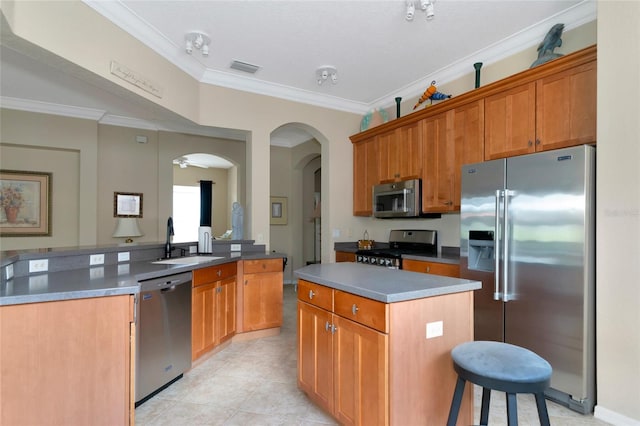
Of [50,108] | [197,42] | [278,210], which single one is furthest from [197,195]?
[197,42]

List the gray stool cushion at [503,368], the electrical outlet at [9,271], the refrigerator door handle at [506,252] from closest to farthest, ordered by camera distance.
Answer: the gray stool cushion at [503,368]
the electrical outlet at [9,271]
the refrigerator door handle at [506,252]

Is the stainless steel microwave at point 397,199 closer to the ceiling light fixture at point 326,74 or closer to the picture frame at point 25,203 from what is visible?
the ceiling light fixture at point 326,74

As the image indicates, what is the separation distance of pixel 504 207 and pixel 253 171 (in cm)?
283

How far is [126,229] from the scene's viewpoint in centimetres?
512

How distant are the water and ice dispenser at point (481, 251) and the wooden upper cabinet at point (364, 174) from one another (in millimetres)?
1879

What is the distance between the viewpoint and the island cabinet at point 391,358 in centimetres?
163

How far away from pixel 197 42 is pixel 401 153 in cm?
256

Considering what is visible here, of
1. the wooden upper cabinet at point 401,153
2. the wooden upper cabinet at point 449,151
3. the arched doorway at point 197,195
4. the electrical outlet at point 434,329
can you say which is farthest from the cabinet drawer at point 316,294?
the arched doorway at point 197,195

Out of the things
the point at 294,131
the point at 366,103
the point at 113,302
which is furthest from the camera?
the point at 294,131

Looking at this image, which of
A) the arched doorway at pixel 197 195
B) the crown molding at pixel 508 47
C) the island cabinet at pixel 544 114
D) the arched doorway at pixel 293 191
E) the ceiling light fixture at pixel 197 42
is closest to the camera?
the island cabinet at pixel 544 114

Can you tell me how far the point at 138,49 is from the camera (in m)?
3.05
